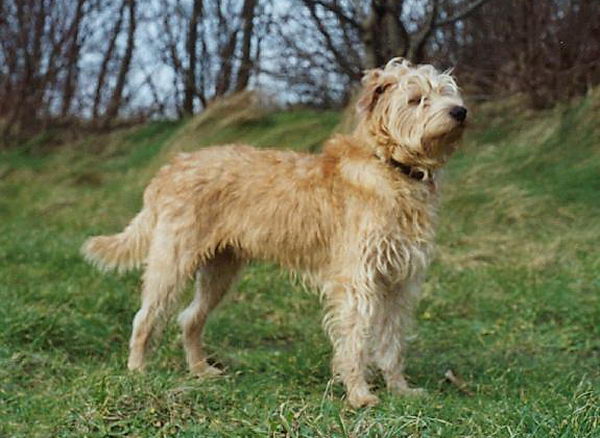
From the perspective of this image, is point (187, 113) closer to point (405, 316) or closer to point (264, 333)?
point (264, 333)

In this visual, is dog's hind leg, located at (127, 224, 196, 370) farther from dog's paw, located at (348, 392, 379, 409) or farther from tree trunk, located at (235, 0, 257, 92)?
tree trunk, located at (235, 0, 257, 92)

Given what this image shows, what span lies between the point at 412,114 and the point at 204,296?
1748 millimetres

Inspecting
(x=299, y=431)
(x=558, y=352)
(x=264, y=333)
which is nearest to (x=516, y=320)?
(x=558, y=352)

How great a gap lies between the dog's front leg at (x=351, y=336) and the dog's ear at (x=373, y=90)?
92 centimetres

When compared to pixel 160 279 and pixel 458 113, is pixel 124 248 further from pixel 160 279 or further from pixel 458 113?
pixel 458 113

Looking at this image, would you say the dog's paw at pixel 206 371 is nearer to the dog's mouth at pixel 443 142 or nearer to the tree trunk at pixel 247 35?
the dog's mouth at pixel 443 142

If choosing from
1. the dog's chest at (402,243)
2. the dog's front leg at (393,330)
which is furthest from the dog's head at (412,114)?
the dog's front leg at (393,330)

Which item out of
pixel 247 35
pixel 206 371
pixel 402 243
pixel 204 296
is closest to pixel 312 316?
pixel 204 296

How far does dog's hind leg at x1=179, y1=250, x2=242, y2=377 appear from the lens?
562 centimetres

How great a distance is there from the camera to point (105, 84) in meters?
15.9

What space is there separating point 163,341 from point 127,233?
2.49 ft

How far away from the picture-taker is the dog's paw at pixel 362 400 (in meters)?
4.61

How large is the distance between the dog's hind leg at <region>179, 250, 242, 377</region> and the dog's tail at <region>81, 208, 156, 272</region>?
0.37 m

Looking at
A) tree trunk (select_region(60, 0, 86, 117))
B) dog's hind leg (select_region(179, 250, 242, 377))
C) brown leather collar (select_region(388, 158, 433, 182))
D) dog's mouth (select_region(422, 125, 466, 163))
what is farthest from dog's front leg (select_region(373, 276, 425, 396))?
tree trunk (select_region(60, 0, 86, 117))
